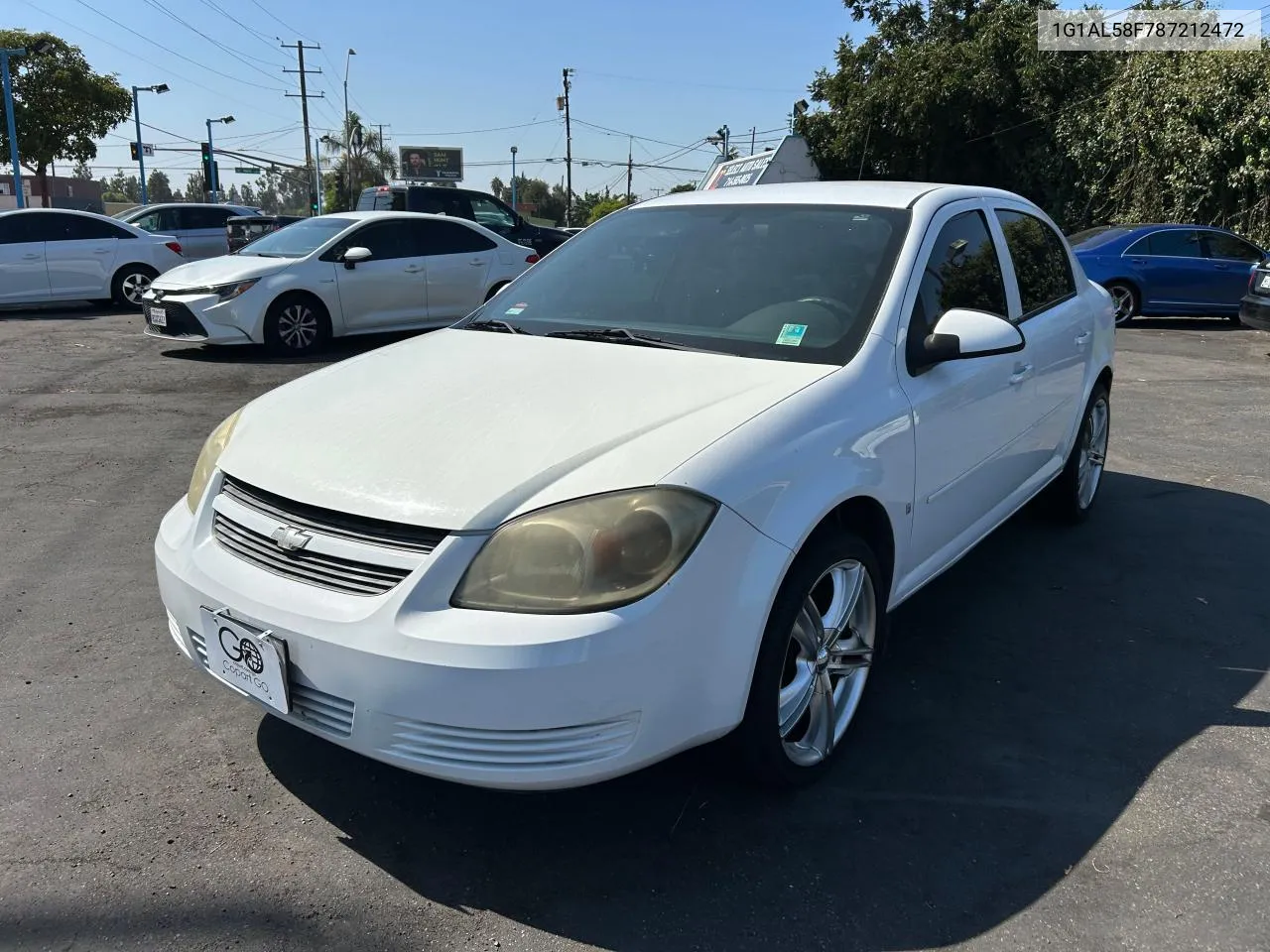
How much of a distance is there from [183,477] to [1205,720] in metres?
5.12

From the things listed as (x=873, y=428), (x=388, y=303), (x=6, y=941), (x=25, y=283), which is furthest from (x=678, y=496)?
(x=25, y=283)

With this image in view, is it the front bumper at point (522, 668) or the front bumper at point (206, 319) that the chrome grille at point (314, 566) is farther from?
the front bumper at point (206, 319)

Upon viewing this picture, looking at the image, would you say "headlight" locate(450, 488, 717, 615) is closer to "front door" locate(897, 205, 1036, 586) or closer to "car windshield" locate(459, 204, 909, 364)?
"car windshield" locate(459, 204, 909, 364)

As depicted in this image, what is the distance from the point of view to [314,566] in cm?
236

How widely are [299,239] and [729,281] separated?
8.14 meters

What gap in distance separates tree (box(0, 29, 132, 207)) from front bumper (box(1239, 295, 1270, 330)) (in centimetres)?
3774

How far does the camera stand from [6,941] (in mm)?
2189

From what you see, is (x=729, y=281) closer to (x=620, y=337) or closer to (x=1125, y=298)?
(x=620, y=337)

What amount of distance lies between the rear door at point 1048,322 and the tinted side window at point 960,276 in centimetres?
19

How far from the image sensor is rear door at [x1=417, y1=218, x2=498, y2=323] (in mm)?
10906

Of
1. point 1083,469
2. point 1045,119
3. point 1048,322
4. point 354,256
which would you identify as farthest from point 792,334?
point 1045,119

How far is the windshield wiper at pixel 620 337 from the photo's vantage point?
3201mm

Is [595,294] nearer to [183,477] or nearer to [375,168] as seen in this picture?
[183,477]

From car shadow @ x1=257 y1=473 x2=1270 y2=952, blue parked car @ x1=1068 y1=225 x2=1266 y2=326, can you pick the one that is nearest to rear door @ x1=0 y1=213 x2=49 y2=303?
car shadow @ x1=257 y1=473 x2=1270 y2=952
